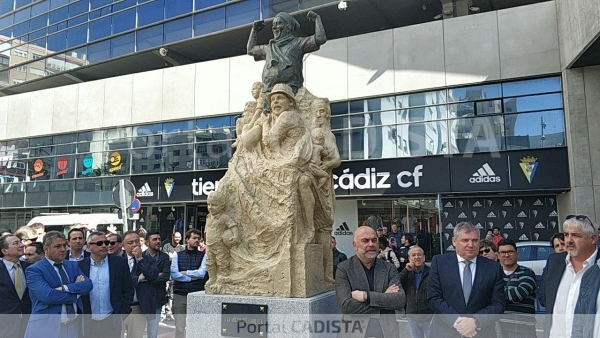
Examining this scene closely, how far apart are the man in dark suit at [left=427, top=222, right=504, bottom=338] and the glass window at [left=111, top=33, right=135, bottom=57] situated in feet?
69.3

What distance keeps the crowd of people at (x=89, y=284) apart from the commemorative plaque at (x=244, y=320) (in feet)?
3.54

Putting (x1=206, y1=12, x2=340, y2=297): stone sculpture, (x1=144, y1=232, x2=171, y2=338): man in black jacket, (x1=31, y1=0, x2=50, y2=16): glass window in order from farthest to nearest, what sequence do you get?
1. (x1=31, y1=0, x2=50, y2=16): glass window
2. (x1=144, y1=232, x2=171, y2=338): man in black jacket
3. (x1=206, y1=12, x2=340, y2=297): stone sculpture

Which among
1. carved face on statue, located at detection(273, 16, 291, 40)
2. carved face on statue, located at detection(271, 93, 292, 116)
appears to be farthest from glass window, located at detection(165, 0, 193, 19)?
Result: carved face on statue, located at detection(271, 93, 292, 116)

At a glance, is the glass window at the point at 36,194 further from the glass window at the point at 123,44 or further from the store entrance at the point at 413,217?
the store entrance at the point at 413,217

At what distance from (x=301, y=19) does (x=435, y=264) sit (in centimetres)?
1552

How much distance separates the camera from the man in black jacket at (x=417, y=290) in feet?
18.4

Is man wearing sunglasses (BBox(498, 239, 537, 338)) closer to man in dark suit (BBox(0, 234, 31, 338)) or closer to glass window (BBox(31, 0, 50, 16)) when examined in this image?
man in dark suit (BBox(0, 234, 31, 338))

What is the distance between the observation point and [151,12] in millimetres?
21547

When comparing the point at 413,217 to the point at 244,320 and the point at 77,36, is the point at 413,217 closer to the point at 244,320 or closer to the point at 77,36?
the point at 244,320

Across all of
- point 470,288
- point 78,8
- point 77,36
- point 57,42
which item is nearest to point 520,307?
point 470,288

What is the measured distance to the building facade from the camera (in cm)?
1421

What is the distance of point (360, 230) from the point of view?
157 inches

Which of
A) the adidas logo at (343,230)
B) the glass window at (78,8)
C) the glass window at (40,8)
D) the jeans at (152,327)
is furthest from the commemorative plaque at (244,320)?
the glass window at (40,8)

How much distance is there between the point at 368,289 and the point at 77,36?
24.9 meters
